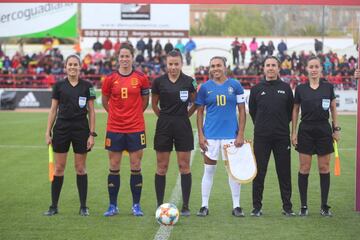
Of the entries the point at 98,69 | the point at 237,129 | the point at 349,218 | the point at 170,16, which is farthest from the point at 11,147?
the point at 170,16

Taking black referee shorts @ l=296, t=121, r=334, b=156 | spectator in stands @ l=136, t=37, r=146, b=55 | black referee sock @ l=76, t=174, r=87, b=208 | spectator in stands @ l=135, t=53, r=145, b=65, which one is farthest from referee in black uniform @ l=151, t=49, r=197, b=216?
spectator in stands @ l=136, t=37, r=146, b=55

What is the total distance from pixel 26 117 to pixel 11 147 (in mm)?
8855

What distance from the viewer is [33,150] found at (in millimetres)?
15773

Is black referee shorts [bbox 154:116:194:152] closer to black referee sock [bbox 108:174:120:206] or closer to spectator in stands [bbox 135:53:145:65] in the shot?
black referee sock [bbox 108:174:120:206]

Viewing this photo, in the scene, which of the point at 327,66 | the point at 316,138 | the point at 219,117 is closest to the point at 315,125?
the point at 316,138

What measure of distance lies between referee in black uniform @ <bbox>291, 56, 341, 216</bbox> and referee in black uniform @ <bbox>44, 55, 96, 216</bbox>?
101 inches

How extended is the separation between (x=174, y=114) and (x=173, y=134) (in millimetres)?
247

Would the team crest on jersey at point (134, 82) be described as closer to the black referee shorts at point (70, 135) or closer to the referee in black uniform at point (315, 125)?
the black referee shorts at point (70, 135)

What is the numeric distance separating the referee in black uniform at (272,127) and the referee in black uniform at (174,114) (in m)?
0.85

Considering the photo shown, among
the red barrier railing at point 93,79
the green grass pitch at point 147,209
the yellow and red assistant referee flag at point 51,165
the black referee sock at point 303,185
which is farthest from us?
the red barrier railing at point 93,79

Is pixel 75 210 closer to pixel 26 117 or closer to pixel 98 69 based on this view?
pixel 26 117

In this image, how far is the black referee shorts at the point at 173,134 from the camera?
28.2 feet

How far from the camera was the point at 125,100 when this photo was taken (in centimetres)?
848

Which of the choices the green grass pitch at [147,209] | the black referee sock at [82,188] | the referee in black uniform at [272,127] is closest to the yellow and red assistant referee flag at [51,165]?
the black referee sock at [82,188]
